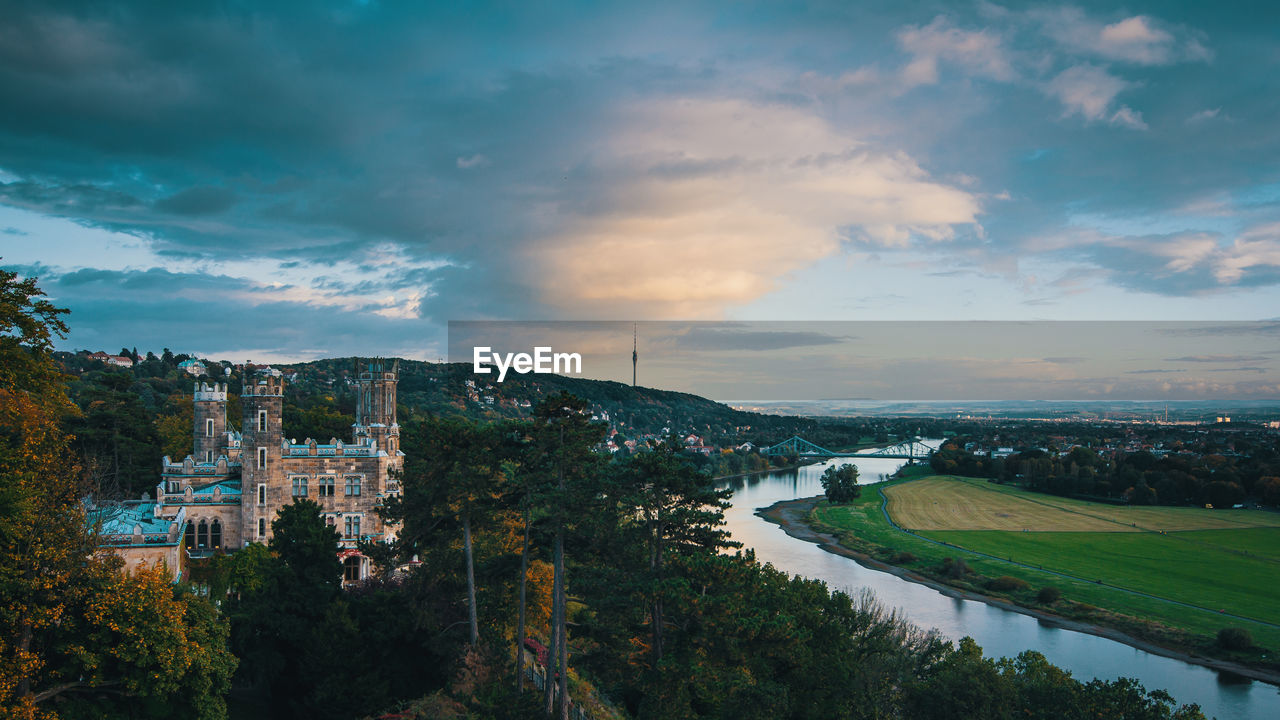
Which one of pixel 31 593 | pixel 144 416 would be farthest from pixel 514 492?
pixel 144 416

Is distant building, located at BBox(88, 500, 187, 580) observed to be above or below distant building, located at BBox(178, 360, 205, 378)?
below

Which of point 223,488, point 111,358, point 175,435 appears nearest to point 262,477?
point 223,488

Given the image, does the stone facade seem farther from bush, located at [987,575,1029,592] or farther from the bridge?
the bridge

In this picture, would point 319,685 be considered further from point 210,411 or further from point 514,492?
point 210,411

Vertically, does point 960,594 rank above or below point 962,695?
below

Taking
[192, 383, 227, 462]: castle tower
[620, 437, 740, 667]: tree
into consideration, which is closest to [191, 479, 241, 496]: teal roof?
[192, 383, 227, 462]: castle tower

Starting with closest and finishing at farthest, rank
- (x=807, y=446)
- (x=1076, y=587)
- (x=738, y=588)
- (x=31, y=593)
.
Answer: (x=31, y=593) → (x=738, y=588) → (x=1076, y=587) → (x=807, y=446)
